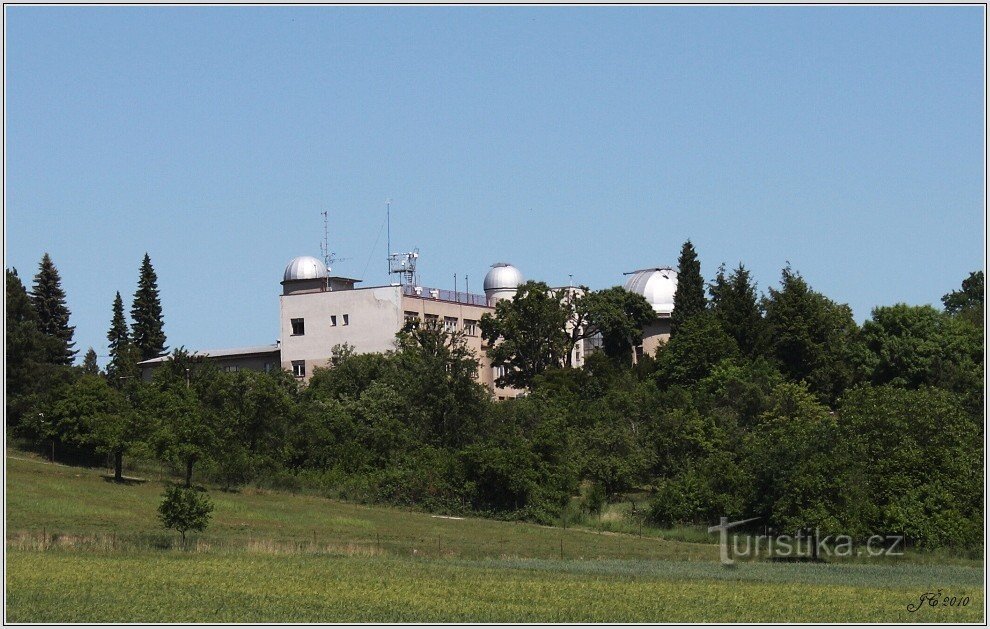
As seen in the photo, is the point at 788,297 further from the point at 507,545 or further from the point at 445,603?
the point at 445,603

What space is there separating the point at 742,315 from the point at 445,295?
25.3 m

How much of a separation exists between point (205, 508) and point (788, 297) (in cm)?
5186

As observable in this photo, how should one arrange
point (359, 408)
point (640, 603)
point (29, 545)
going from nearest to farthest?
1. point (640, 603)
2. point (29, 545)
3. point (359, 408)

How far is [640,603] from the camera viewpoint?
1258 inches

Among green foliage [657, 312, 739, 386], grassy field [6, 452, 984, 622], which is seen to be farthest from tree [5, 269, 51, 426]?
green foliage [657, 312, 739, 386]

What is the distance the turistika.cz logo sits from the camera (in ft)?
168

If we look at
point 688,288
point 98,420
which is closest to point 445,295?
point 688,288

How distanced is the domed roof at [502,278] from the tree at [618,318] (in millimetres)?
14277

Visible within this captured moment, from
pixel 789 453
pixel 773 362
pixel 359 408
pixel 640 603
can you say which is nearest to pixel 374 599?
pixel 640 603

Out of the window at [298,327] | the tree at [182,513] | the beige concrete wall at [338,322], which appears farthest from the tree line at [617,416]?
the tree at [182,513]

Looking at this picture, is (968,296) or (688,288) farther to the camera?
(968,296)

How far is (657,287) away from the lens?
11562 centimetres

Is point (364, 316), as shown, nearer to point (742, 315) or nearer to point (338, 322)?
point (338, 322)

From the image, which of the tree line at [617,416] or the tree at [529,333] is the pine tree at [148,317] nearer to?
the tree line at [617,416]
